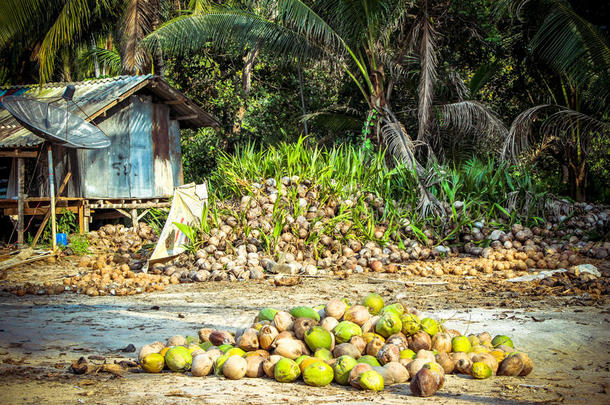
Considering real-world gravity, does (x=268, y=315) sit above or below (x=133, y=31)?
below

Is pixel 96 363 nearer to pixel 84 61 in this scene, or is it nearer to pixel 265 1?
pixel 265 1

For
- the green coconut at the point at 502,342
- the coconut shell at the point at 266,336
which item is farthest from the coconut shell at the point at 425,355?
the coconut shell at the point at 266,336

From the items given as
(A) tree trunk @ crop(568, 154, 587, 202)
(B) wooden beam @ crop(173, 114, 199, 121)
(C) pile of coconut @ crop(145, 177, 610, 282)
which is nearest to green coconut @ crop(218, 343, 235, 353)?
(C) pile of coconut @ crop(145, 177, 610, 282)

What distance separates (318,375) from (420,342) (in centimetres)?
59

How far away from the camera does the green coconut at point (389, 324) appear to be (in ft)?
8.54

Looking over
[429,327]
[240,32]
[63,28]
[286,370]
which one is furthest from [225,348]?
[63,28]

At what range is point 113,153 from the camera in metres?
11.8

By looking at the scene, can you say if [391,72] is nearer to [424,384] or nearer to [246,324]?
[246,324]

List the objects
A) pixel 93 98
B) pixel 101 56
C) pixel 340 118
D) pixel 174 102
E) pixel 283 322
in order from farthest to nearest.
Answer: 1. pixel 101 56
2. pixel 174 102
3. pixel 340 118
4. pixel 93 98
5. pixel 283 322

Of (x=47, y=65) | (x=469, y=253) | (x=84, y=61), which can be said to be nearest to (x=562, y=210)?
(x=469, y=253)

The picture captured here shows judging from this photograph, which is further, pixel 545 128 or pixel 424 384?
pixel 545 128

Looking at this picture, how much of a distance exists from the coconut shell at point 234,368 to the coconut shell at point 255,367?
22 millimetres

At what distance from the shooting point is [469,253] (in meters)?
7.05

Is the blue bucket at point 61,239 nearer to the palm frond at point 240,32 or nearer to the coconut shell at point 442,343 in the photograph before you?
the palm frond at point 240,32
